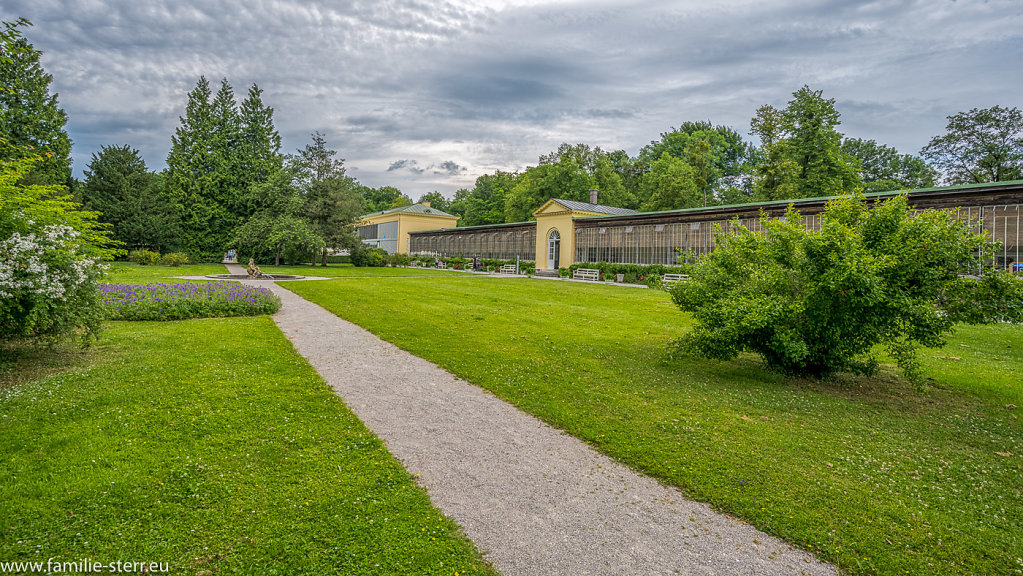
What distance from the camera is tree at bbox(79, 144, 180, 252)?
37.1m

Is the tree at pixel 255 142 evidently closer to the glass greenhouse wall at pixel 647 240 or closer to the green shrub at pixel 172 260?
the green shrub at pixel 172 260

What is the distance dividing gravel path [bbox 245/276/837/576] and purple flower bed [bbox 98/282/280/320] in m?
7.84

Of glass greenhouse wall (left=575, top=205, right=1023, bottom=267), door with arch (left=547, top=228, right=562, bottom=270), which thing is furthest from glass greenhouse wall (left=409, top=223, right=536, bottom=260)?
glass greenhouse wall (left=575, top=205, right=1023, bottom=267)

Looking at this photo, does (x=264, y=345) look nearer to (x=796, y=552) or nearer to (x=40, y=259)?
(x=40, y=259)

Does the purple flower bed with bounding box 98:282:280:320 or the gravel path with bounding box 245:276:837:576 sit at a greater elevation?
the purple flower bed with bounding box 98:282:280:320

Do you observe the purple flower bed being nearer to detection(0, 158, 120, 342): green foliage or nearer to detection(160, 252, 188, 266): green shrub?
detection(0, 158, 120, 342): green foliage

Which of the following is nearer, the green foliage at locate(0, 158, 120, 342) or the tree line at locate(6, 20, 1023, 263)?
the green foliage at locate(0, 158, 120, 342)

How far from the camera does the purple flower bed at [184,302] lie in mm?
10854

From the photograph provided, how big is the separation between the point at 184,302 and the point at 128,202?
34.6 metres

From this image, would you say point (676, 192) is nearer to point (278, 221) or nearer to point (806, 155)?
point (806, 155)

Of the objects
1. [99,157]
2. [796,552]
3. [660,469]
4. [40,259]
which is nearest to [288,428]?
[660,469]

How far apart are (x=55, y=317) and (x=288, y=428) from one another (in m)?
4.03

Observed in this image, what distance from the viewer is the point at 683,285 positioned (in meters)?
7.60

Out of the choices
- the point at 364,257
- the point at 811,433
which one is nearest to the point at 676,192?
the point at 364,257
